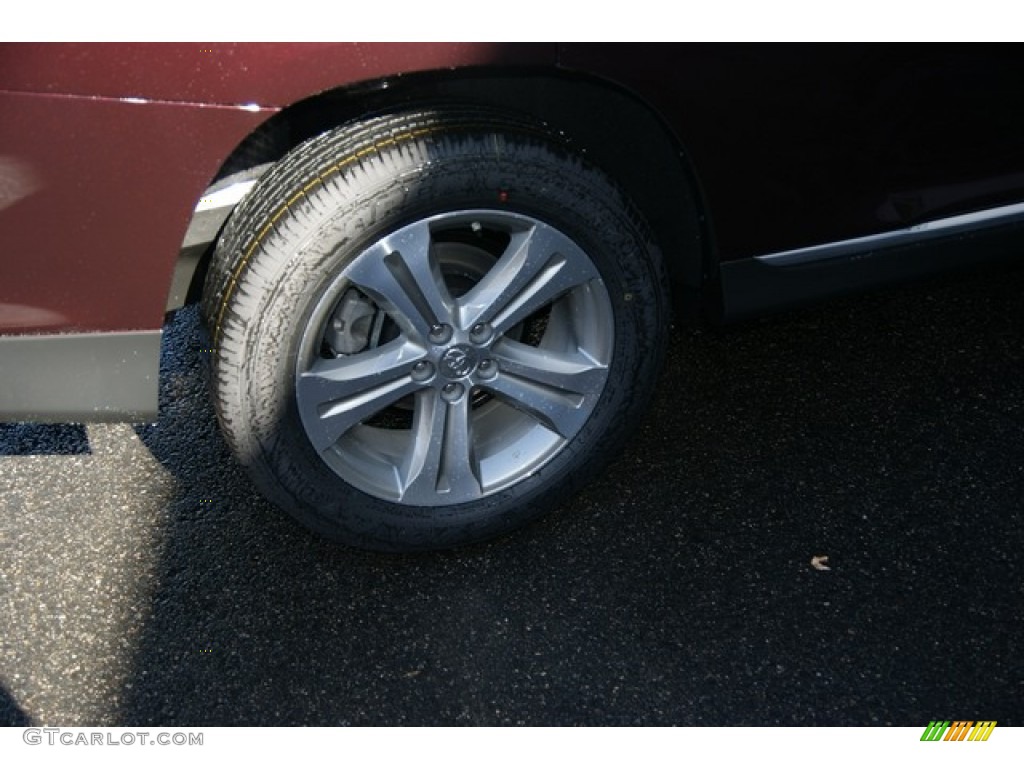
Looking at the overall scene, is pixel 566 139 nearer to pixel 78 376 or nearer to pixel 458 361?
pixel 458 361

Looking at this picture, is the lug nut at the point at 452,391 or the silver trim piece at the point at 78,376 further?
the lug nut at the point at 452,391

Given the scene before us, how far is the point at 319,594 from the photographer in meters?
2.47

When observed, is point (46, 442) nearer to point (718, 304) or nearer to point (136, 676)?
point (136, 676)

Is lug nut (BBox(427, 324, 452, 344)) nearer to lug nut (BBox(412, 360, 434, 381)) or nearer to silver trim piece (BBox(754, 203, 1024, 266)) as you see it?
lug nut (BBox(412, 360, 434, 381))

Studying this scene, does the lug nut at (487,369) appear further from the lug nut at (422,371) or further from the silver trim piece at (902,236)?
the silver trim piece at (902,236)

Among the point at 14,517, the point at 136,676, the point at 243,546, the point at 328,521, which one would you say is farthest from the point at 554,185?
the point at 14,517

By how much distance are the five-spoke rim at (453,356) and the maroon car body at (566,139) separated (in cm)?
24

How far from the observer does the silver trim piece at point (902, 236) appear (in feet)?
8.32

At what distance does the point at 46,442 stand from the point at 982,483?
208 centimetres

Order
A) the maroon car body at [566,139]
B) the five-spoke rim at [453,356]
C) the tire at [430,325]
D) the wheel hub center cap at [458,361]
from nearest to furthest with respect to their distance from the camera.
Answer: the maroon car body at [566,139] < the tire at [430,325] < the five-spoke rim at [453,356] < the wheel hub center cap at [458,361]
